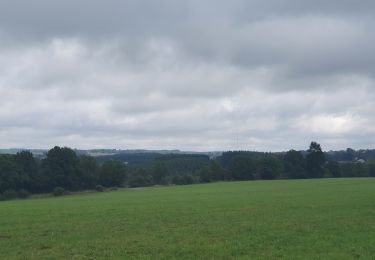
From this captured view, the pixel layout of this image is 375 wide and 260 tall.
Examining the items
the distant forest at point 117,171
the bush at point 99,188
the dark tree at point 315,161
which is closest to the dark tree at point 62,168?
the distant forest at point 117,171

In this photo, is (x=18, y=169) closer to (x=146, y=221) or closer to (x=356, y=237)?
(x=146, y=221)

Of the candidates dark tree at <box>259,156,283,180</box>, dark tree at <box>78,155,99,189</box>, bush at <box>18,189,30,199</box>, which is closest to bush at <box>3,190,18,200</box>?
bush at <box>18,189,30,199</box>

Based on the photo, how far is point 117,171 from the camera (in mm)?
133875

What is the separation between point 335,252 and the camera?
19062mm

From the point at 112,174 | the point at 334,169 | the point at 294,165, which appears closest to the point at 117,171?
the point at 112,174

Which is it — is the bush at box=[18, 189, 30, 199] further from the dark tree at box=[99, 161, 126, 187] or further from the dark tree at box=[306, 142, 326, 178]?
the dark tree at box=[306, 142, 326, 178]

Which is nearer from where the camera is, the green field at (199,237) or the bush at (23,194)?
the green field at (199,237)

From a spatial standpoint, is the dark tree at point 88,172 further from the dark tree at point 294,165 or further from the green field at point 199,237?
the green field at point 199,237

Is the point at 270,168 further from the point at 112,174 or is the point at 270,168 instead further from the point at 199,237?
the point at 199,237

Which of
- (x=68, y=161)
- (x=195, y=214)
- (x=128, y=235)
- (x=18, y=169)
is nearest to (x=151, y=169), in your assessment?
(x=68, y=161)

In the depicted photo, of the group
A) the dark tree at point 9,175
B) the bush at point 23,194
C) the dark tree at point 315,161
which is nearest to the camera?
the bush at point 23,194

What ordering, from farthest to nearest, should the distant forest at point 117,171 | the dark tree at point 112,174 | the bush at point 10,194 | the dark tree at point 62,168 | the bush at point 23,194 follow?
the dark tree at point 112,174 < the dark tree at point 62,168 < the distant forest at point 117,171 < the bush at point 23,194 < the bush at point 10,194

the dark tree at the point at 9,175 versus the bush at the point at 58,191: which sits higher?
the dark tree at the point at 9,175

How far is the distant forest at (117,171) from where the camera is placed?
116 meters
